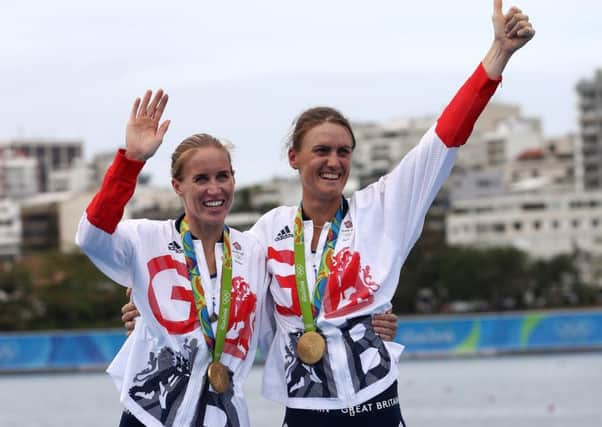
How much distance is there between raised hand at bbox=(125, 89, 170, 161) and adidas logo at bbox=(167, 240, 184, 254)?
44cm

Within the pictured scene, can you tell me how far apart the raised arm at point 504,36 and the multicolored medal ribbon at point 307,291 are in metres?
0.88

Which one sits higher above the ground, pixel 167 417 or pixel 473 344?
pixel 167 417

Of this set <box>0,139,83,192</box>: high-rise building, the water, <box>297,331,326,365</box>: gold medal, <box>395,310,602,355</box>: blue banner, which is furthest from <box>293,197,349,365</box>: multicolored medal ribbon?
<box>0,139,83,192</box>: high-rise building

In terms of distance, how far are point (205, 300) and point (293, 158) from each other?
75 centimetres

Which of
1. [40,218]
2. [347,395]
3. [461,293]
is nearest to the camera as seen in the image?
[347,395]

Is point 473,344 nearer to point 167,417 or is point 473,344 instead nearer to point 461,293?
point 167,417

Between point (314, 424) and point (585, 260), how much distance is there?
103m

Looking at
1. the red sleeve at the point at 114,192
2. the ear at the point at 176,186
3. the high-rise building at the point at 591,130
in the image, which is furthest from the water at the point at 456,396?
the high-rise building at the point at 591,130

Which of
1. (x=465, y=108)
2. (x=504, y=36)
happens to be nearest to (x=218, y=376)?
(x=465, y=108)

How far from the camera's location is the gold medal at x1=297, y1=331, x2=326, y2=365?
632 centimetres

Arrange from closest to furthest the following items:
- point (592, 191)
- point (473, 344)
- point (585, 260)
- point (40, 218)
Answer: point (473, 344), point (585, 260), point (592, 191), point (40, 218)

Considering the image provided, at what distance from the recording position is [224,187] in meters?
6.39

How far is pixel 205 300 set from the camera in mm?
6383

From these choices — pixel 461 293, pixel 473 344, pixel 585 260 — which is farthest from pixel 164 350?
pixel 585 260
